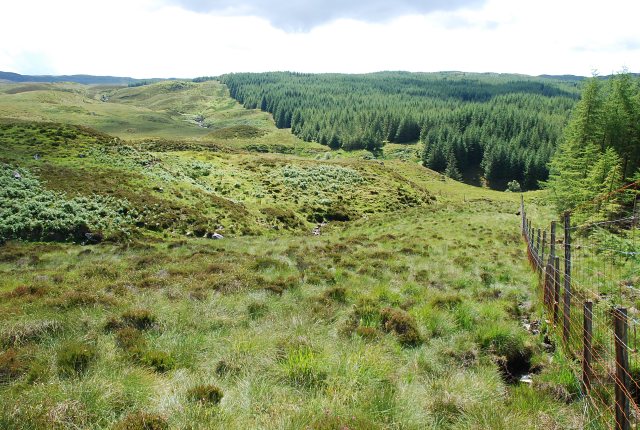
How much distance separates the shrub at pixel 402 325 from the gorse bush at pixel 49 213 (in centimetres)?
2206

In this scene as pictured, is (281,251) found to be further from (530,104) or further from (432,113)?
(530,104)

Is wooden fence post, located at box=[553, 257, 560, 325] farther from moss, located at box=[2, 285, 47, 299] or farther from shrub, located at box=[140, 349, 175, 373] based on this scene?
moss, located at box=[2, 285, 47, 299]

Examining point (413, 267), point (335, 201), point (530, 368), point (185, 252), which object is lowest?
point (335, 201)

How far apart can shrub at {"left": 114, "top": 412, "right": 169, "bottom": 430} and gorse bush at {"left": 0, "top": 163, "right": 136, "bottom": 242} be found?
892 inches

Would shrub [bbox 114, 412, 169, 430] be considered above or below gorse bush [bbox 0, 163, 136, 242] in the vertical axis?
above

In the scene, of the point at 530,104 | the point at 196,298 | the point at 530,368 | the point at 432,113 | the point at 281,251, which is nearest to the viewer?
the point at 530,368

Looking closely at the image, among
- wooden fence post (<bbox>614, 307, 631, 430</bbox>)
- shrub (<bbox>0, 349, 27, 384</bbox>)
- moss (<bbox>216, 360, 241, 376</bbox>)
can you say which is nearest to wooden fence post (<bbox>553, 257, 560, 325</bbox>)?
wooden fence post (<bbox>614, 307, 631, 430</bbox>)

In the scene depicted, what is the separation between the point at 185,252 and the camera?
2002 cm

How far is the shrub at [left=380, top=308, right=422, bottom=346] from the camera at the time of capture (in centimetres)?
732

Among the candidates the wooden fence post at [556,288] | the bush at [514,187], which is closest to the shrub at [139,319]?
the wooden fence post at [556,288]

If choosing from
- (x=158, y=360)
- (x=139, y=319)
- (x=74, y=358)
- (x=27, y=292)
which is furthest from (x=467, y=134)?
(x=74, y=358)

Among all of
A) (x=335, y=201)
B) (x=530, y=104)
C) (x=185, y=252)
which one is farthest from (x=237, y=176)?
(x=530, y=104)

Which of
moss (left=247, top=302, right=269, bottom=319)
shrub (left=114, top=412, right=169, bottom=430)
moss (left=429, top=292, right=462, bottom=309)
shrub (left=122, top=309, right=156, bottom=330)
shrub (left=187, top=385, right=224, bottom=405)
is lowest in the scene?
moss (left=429, top=292, right=462, bottom=309)

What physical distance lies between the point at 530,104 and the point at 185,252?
713 ft
